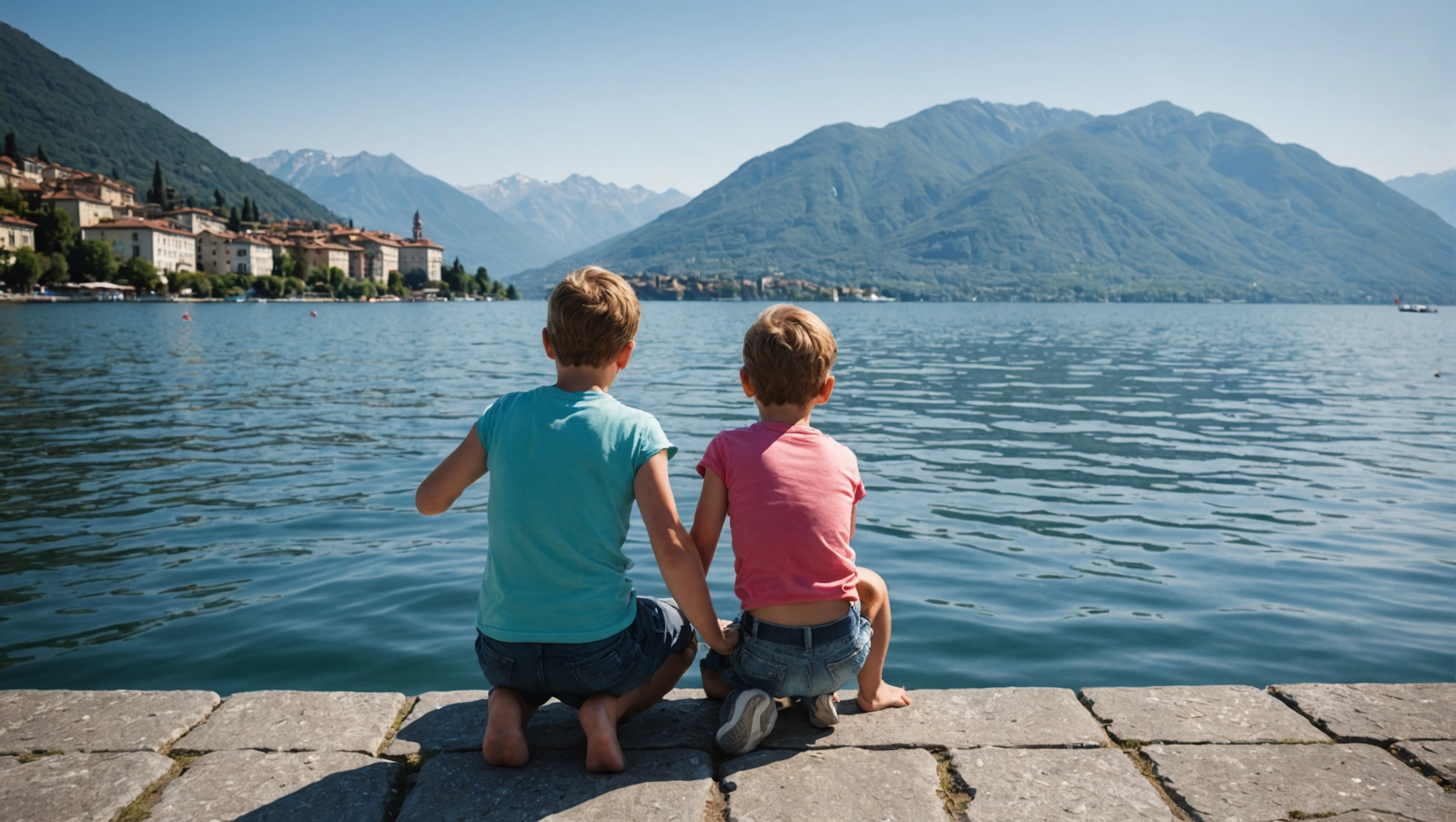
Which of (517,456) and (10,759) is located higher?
Result: (517,456)

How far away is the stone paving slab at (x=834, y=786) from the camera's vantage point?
243 centimetres

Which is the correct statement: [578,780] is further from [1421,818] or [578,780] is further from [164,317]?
[164,317]

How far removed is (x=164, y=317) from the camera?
189ft

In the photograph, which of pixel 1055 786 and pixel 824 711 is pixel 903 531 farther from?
pixel 1055 786

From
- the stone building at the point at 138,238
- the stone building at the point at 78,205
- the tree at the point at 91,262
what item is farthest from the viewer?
the stone building at the point at 78,205

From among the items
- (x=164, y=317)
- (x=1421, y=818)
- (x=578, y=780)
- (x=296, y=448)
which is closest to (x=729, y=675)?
(x=578, y=780)

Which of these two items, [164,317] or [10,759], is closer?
[10,759]

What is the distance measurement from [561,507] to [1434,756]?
2.74 m

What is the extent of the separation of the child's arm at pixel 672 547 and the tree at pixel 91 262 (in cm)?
11358

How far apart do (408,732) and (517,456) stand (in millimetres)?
997

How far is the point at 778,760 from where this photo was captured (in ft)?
9.03

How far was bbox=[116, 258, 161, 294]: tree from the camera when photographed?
320 ft

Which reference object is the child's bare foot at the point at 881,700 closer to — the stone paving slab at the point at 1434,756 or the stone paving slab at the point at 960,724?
the stone paving slab at the point at 960,724

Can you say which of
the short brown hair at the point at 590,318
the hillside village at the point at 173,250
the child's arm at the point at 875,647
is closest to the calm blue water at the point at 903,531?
the child's arm at the point at 875,647
